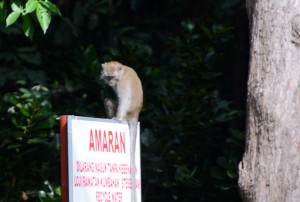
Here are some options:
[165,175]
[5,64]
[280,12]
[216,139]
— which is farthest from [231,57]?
[280,12]

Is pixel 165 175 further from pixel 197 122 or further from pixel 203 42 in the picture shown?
pixel 203 42

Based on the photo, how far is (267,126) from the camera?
17.5 feet

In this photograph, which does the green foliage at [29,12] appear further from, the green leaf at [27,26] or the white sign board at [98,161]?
the white sign board at [98,161]

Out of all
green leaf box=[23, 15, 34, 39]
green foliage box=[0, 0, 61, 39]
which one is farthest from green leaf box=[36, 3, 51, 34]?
green leaf box=[23, 15, 34, 39]

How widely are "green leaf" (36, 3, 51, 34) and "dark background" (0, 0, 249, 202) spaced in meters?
1.86

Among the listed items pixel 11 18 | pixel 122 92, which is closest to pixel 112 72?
pixel 122 92

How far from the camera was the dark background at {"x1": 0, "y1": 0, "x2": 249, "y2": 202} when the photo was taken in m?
7.87

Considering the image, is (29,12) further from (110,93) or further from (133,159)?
(110,93)

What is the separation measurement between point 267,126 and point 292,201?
47 cm

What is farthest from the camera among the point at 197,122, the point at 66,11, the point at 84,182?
the point at 66,11

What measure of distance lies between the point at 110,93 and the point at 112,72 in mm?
390

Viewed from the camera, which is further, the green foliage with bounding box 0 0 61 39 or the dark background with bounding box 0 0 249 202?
the dark background with bounding box 0 0 249 202

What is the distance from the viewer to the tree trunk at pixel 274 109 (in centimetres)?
529

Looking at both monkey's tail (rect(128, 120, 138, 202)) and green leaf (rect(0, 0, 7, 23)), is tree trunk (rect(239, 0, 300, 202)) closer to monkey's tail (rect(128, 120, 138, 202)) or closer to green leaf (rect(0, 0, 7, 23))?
monkey's tail (rect(128, 120, 138, 202))
